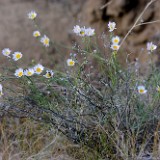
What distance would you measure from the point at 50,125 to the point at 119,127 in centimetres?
47

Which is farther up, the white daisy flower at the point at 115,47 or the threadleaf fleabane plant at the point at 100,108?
the white daisy flower at the point at 115,47

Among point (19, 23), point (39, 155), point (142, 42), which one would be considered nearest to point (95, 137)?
point (39, 155)

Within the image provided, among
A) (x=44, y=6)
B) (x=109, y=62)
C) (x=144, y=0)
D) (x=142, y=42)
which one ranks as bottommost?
(x=109, y=62)

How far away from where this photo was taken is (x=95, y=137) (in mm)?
3197

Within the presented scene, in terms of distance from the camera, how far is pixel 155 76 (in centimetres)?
328

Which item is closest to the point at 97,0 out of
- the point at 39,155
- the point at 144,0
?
the point at 144,0

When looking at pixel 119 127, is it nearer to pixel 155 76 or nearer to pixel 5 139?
pixel 155 76

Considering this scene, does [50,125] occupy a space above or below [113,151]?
above

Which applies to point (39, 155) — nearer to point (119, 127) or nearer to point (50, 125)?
point (50, 125)

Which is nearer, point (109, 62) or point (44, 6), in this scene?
point (109, 62)

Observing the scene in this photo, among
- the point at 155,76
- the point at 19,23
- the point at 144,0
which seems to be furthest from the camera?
the point at 19,23

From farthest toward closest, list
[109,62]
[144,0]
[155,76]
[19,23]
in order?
[19,23]
[144,0]
[155,76]
[109,62]

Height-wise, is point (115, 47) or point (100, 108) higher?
point (115, 47)

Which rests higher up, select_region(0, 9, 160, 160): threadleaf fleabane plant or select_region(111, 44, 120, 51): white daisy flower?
select_region(111, 44, 120, 51): white daisy flower
